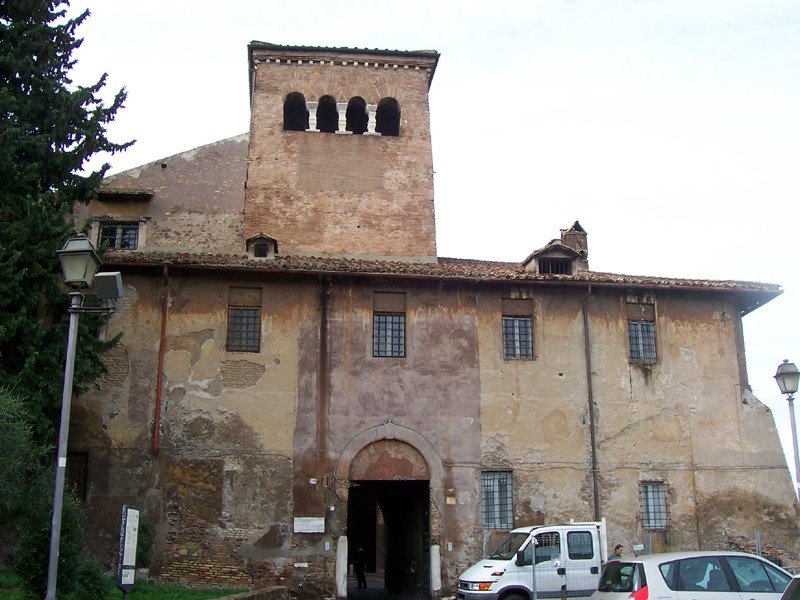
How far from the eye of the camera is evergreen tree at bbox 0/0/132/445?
53.4ft

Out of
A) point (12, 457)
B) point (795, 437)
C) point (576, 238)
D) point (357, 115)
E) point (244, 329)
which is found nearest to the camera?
point (12, 457)

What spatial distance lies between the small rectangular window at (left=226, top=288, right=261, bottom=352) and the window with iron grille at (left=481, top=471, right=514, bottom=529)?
6.50 m

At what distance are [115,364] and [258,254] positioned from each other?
4.37 meters

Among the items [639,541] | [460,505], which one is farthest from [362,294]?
[639,541]

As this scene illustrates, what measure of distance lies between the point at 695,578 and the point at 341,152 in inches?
707

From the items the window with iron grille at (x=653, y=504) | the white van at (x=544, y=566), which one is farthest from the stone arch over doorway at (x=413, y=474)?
the window with iron grille at (x=653, y=504)

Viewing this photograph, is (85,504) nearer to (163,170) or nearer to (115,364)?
(115,364)

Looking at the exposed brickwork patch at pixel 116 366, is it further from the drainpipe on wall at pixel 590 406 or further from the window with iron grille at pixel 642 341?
the window with iron grille at pixel 642 341

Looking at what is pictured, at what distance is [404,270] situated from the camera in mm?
21391

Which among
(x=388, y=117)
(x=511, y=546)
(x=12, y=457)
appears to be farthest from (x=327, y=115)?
(x=12, y=457)

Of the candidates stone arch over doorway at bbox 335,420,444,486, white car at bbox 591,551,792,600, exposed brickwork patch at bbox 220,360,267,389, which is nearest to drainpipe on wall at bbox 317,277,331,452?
stone arch over doorway at bbox 335,420,444,486

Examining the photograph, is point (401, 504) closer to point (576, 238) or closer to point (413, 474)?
point (413, 474)

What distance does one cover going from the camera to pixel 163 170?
27.6 metres

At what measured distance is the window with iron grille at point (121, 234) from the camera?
86.4 feet
